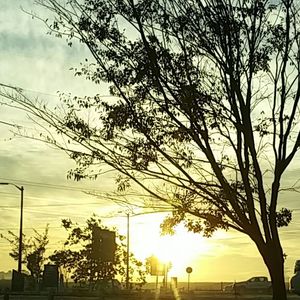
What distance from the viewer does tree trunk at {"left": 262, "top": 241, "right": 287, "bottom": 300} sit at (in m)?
17.3

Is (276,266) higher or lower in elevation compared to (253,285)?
lower

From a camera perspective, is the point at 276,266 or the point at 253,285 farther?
the point at 253,285

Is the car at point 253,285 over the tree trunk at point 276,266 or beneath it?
over

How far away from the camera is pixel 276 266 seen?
56.6 ft

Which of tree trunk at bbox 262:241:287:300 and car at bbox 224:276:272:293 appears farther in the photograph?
car at bbox 224:276:272:293

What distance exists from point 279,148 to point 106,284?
124ft

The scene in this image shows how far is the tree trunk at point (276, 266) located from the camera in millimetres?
17266

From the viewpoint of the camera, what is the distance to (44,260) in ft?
214

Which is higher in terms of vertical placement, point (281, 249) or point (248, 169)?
point (248, 169)

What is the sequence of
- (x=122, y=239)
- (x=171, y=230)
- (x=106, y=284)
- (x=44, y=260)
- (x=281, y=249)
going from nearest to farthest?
(x=281, y=249) < (x=171, y=230) < (x=106, y=284) < (x=122, y=239) < (x=44, y=260)

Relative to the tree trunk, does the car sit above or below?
above

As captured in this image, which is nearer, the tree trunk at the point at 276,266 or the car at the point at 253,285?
the tree trunk at the point at 276,266

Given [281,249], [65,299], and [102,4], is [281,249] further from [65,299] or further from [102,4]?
[65,299]

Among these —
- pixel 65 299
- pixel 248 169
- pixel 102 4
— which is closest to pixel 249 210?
pixel 248 169
